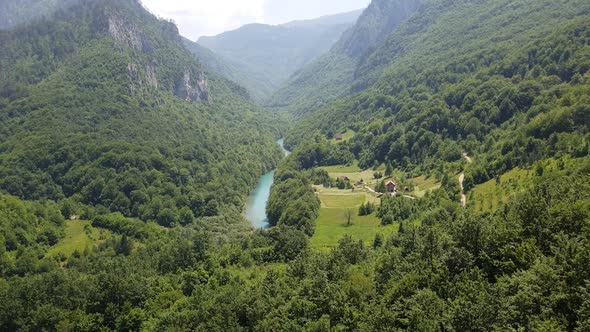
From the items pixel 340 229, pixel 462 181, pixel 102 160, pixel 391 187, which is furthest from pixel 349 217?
pixel 102 160

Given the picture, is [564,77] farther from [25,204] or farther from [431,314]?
[25,204]

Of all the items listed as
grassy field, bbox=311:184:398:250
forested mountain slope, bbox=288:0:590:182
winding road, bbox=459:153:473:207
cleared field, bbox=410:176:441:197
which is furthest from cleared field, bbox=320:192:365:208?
forested mountain slope, bbox=288:0:590:182

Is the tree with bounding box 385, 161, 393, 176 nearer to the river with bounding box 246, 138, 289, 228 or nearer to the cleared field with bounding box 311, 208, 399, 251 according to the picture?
the cleared field with bounding box 311, 208, 399, 251

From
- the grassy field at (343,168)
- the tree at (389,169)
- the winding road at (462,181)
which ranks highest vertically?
the winding road at (462,181)

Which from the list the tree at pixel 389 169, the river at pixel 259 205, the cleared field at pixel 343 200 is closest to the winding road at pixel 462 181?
the tree at pixel 389 169

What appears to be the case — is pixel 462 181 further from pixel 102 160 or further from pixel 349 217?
pixel 102 160

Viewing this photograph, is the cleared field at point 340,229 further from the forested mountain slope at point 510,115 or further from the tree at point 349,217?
the forested mountain slope at point 510,115

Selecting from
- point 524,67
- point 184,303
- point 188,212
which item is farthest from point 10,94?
point 524,67
